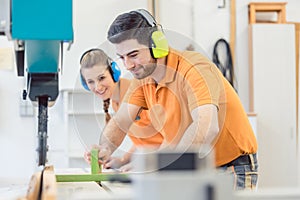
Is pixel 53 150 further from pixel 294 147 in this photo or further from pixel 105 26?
pixel 294 147

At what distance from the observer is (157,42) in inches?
63.1

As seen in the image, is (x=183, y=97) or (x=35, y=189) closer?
(x=35, y=189)

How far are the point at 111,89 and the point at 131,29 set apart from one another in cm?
32

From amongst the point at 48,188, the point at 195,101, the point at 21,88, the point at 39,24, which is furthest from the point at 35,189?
the point at 21,88

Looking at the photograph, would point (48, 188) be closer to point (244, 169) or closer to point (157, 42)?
point (157, 42)

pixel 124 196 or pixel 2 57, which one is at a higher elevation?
pixel 2 57

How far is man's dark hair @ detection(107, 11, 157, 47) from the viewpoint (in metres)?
1.54

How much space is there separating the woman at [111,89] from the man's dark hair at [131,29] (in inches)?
4.7

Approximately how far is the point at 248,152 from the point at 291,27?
2447mm

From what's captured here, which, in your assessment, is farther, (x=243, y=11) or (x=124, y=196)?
(x=243, y=11)

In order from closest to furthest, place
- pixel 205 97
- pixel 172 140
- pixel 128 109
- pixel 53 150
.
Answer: pixel 205 97, pixel 172 140, pixel 128 109, pixel 53 150

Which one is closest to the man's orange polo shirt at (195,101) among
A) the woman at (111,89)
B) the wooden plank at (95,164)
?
the woman at (111,89)

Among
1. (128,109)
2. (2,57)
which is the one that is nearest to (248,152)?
(128,109)

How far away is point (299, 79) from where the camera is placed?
13.4 ft
